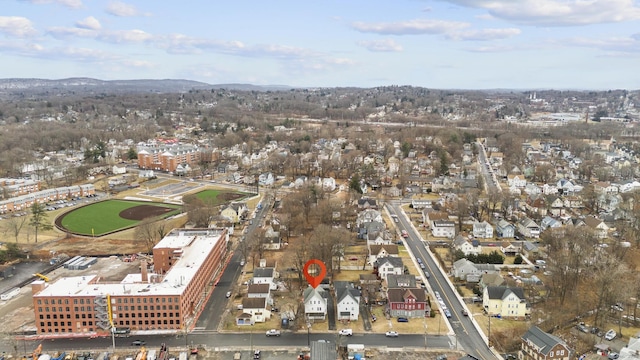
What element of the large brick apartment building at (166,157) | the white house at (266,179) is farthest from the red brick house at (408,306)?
the large brick apartment building at (166,157)

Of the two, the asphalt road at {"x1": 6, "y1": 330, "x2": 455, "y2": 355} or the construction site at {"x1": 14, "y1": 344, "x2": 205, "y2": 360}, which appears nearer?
the construction site at {"x1": 14, "y1": 344, "x2": 205, "y2": 360}

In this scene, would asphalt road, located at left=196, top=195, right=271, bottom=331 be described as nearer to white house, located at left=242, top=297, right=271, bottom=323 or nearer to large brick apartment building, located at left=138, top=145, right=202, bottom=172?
white house, located at left=242, top=297, right=271, bottom=323

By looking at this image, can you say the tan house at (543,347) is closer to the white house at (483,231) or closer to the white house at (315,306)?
the white house at (315,306)

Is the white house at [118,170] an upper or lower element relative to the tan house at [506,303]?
upper

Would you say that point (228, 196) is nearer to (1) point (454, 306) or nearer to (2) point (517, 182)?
(1) point (454, 306)

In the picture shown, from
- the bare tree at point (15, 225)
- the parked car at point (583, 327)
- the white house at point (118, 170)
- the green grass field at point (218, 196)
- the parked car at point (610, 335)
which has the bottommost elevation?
the parked car at point (583, 327)

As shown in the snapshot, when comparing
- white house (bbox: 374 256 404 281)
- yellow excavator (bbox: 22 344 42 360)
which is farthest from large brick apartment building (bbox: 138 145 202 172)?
yellow excavator (bbox: 22 344 42 360)

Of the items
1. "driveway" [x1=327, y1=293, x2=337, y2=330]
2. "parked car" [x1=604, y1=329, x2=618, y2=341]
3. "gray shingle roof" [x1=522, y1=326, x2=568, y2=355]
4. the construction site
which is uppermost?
"gray shingle roof" [x1=522, y1=326, x2=568, y2=355]

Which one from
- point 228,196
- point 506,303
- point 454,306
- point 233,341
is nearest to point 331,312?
point 233,341
